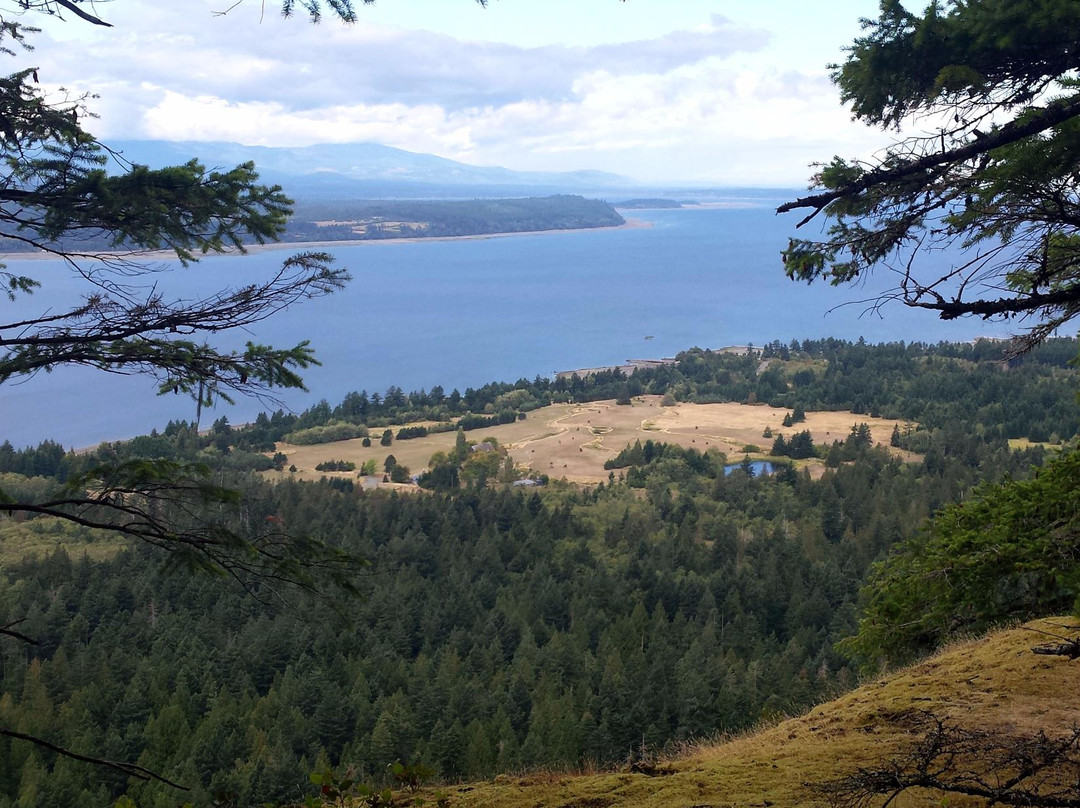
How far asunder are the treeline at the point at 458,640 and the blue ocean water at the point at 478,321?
9091 mm

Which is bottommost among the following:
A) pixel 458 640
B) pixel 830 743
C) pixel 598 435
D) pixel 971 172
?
pixel 458 640

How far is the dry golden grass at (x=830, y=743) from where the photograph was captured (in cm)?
445

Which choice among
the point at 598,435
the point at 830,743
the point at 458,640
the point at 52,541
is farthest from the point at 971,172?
the point at 598,435

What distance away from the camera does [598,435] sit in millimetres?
39250

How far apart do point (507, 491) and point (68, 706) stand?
51.3 feet

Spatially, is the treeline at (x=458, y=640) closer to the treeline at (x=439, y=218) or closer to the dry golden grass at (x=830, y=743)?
the dry golden grass at (x=830, y=743)

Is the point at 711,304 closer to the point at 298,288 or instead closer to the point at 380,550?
the point at 380,550

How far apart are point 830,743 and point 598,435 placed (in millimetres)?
34266

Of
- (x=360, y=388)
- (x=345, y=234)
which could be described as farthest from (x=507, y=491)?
(x=345, y=234)

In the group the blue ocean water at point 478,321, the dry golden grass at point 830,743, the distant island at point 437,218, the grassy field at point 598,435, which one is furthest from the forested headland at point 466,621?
the distant island at point 437,218

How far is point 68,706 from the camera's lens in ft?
46.1

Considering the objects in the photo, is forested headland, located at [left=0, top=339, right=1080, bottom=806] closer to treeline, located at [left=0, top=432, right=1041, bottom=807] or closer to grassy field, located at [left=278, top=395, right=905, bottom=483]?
treeline, located at [left=0, top=432, right=1041, bottom=807]

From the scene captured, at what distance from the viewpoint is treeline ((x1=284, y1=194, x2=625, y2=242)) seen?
95900mm

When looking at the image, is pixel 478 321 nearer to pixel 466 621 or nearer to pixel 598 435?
pixel 598 435
